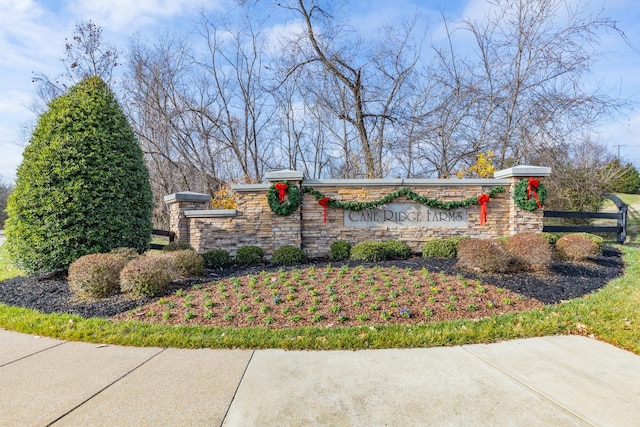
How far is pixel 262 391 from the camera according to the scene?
2.59m

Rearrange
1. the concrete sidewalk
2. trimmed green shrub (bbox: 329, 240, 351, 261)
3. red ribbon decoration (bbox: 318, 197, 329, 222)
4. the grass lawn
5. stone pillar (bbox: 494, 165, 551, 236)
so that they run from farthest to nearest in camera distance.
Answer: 1. stone pillar (bbox: 494, 165, 551, 236)
2. red ribbon decoration (bbox: 318, 197, 329, 222)
3. trimmed green shrub (bbox: 329, 240, 351, 261)
4. the grass lawn
5. the concrete sidewalk

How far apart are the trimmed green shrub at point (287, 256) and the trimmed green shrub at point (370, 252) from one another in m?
1.28

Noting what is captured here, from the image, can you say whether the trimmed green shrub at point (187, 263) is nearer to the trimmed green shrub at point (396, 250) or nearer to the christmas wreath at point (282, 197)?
the christmas wreath at point (282, 197)

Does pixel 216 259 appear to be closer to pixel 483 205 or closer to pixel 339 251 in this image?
pixel 339 251

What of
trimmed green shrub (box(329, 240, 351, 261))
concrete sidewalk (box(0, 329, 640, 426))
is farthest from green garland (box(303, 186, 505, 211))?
concrete sidewalk (box(0, 329, 640, 426))

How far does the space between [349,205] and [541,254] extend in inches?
166

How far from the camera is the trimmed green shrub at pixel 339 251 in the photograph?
805 centimetres

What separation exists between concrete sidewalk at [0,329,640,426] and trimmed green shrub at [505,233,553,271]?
2.76 m

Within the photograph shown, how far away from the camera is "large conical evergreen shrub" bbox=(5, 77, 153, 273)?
597 centimetres

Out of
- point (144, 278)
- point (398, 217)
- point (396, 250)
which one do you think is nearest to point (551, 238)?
point (398, 217)

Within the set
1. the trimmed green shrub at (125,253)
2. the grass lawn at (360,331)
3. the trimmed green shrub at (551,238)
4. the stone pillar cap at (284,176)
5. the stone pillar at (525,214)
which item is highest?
the stone pillar cap at (284,176)

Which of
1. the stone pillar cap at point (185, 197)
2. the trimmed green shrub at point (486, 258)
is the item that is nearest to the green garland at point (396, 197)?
the trimmed green shrub at point (486, 258)

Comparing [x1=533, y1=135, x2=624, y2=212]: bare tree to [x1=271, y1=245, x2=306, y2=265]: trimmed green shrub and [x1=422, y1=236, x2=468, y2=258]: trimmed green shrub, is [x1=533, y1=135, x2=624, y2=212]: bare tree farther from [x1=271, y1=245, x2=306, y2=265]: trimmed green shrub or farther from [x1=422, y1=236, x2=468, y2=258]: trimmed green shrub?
[x1=271, y1=245, x2=306, y2=265]: trimmed green shrub

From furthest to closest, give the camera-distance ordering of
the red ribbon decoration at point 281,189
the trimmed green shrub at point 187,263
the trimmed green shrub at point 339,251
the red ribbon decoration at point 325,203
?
1. the red ribbon decoration at point 325,203
2. the red ribbon decoration at point 281,189
3. the trimmed green shrub at point 339,251
4. the trimmed green shrub at point 187,263
